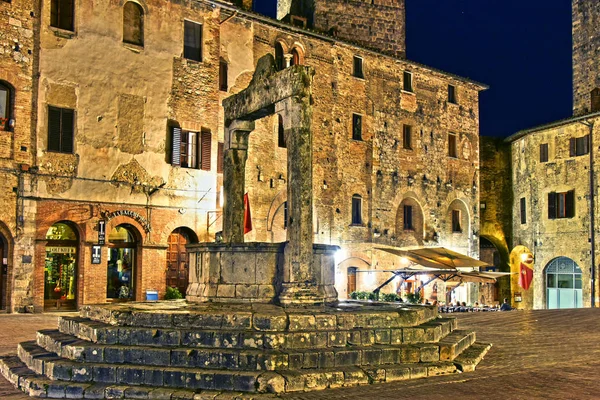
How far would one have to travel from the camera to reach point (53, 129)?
1866 centimetres

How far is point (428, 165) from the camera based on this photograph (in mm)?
29516

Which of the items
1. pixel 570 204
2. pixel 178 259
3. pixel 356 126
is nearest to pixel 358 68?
pixel 356 126

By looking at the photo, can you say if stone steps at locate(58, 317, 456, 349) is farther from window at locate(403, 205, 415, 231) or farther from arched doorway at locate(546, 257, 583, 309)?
arched doorway at locate(546, 257, 583, 309)

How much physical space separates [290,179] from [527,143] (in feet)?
83.5

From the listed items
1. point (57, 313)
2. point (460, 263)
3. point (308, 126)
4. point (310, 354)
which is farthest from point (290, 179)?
point (460, 263)

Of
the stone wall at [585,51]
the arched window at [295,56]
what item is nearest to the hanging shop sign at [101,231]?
the arched window at [295,56]

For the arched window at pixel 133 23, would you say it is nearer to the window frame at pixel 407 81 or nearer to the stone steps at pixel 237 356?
the window frame at pixel 407 81

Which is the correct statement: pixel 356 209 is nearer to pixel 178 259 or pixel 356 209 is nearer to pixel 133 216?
pixel 178 259

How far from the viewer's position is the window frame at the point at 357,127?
87.9 feet

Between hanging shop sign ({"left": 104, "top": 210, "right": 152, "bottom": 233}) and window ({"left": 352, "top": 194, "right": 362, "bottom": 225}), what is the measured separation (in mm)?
9088

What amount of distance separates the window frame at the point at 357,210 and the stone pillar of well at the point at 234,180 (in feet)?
47.3

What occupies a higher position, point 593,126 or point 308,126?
point 593,126

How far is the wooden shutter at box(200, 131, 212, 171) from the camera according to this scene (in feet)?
71.3

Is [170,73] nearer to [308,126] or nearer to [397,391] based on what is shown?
[308,126]
